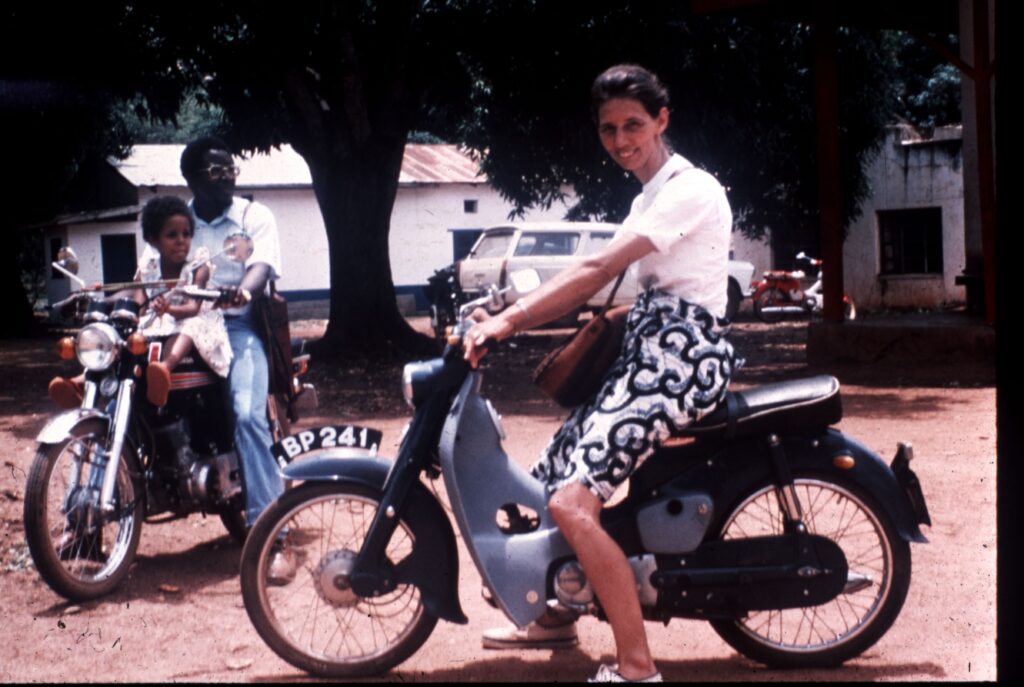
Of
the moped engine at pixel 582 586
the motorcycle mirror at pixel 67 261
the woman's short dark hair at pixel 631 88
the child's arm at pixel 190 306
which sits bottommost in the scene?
the moped engine at pixel 582 586

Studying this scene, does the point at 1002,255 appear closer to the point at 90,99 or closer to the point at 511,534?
the point at 511,534

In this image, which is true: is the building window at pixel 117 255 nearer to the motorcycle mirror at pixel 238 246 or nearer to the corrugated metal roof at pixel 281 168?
the corrugated metal roof at pixel 281 168

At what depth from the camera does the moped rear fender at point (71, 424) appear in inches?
192

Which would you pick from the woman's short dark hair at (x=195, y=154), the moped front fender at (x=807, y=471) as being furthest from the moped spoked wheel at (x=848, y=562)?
the woman's short dark hair at (x=195, y=154)

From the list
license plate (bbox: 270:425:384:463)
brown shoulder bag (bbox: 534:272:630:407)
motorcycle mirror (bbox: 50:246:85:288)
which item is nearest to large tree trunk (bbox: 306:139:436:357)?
motorcycle mirror (bbox: 50:246:85:288)

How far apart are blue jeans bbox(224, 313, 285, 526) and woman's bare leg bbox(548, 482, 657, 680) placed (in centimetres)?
191

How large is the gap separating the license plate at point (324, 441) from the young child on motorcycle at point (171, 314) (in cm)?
132

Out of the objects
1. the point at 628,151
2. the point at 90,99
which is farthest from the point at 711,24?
the point at 628,151

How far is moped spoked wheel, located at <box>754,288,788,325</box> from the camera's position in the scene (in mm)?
23984

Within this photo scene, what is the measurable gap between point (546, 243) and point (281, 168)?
16.7m

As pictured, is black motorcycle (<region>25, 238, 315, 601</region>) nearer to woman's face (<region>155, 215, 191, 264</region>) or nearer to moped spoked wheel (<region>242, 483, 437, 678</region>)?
woman's face (<region>155, 215, 191, 264</region>)

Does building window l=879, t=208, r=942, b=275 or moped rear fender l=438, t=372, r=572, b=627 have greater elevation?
building window l=879, t=208, r=942, b=275

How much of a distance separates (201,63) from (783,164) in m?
12.6

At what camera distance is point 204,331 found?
17.9 feet
